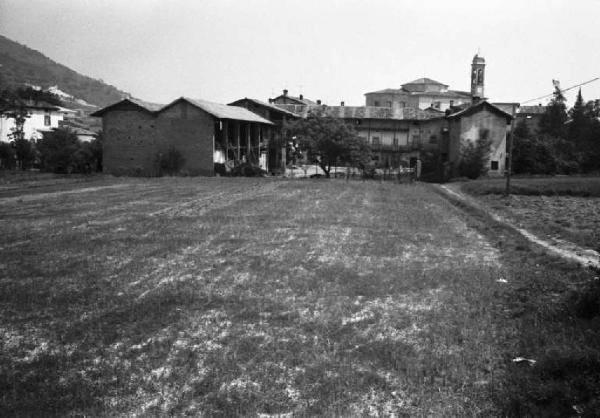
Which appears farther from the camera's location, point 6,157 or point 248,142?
point 6,157

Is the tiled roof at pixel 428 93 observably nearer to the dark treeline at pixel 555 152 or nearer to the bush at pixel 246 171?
the dark treeline at pixel 555 152

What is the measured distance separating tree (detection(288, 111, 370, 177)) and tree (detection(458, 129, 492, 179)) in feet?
28.6

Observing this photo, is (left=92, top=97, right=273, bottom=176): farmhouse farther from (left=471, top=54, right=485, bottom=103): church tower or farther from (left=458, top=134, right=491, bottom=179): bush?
(left=471, top=54, right=485, bottom=103): church tower

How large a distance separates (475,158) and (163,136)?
27.3 meters

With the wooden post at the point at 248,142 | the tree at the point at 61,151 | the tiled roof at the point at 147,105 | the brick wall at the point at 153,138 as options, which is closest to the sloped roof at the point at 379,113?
the wooden post at the point at 248,142

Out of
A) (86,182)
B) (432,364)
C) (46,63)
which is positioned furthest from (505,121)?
(46,63)

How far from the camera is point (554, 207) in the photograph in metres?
28.0

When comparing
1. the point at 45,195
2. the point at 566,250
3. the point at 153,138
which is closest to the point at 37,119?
the point at 153,138

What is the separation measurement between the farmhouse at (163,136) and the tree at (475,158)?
20258 mm

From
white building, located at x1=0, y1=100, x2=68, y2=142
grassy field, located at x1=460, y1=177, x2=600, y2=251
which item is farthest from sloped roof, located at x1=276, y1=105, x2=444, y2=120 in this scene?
white building, located at x1=0, y1=100, x2=68, y2=142

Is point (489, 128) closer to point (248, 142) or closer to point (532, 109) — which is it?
point (248, 142)

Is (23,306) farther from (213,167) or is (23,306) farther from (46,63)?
(46,63)

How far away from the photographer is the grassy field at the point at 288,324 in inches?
287

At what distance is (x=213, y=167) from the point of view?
47.1m
